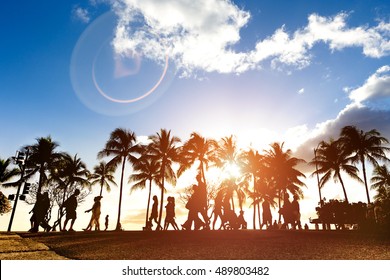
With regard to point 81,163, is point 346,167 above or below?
below

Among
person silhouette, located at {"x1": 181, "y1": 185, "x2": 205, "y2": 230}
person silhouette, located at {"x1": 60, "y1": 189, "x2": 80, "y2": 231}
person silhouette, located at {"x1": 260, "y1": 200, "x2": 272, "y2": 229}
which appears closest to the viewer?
person silhouette, located at {"x1": 181, "y1": 185, "x2": 205, "y2": 230}

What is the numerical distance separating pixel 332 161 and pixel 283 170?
5.68 metres

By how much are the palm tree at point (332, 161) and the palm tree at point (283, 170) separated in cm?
224

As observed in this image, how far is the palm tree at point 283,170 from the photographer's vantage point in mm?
36719

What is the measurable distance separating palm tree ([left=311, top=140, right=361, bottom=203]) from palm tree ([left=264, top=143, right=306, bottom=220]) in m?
2.24

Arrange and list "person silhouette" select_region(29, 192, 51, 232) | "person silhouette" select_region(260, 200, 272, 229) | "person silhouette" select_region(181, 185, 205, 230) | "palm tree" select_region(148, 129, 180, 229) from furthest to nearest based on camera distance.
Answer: "palm tree" select_region(148, 129, 180, 229), "person silhouette" select_region(260, 200, 272, 229), "person silhouette" select_region(29, 192, 51, 232), "person silhouette" select_region(181, 185, 205, 230)

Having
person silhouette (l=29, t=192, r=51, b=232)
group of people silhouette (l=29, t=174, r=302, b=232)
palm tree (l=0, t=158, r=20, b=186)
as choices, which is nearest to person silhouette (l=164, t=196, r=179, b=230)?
group of people silhouette (l=29, t=174, r=302, b=232)

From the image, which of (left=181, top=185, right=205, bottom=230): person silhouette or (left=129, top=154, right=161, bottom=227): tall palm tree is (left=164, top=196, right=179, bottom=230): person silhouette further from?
(left=129, top=154, right=161, bottom=227): tall palm tree

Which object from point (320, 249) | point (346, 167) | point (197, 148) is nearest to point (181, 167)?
point (197, 148)

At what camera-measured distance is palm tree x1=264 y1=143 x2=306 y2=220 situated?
120 feet
